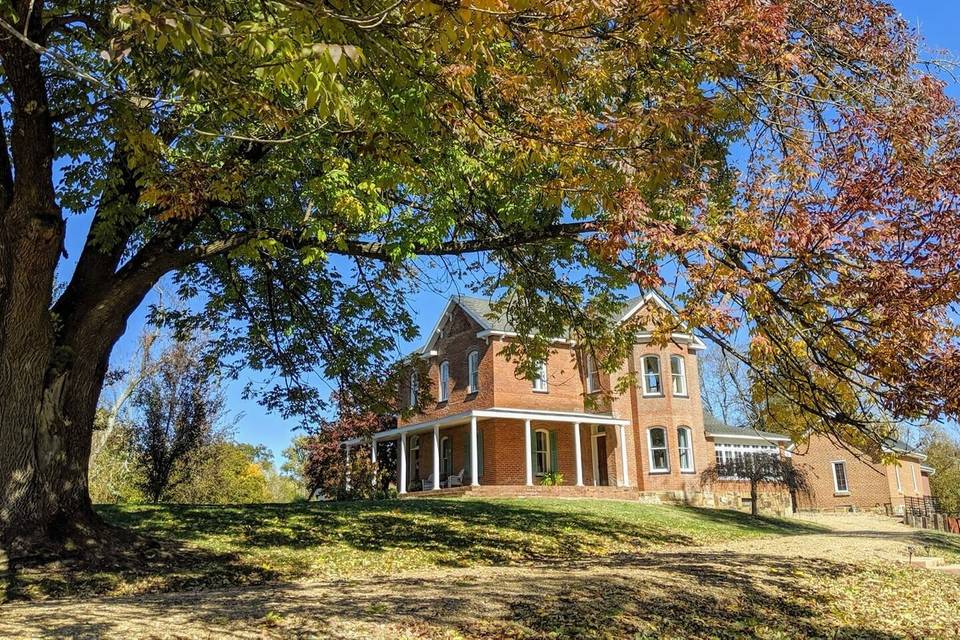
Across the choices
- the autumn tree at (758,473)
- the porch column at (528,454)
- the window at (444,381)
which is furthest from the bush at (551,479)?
the autumn tree at (758,473)

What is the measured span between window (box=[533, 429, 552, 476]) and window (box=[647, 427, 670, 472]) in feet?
13.3

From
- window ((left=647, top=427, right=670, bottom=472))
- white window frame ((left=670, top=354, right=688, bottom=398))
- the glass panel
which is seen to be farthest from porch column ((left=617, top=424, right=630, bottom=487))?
white window frame ((left=670, top=354, right=688, bottom=398))

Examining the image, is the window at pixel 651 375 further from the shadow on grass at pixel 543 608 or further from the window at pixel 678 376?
the shadow on grass at pixel 543 608

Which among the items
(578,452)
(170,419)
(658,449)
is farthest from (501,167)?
(658,449)

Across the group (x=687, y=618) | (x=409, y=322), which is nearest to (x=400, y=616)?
(x=687, y=618)

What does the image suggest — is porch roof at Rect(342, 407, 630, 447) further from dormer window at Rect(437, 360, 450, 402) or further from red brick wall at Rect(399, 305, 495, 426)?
dormer window at Rect(437, 360, 450, 402)

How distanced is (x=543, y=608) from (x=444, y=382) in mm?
23134

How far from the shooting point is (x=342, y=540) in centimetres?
1209

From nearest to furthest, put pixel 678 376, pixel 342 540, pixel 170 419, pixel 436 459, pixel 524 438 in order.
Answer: pixel 342 540
pixel 170 419
pixel 436 459
pixel 524 438
pixel 678 376

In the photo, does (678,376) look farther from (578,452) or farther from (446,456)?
(446,456)

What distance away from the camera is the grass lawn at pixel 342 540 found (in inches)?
352

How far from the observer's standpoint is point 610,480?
28031 millimetres

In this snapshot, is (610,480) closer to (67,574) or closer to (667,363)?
(667,363)

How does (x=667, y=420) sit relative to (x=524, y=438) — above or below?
above
